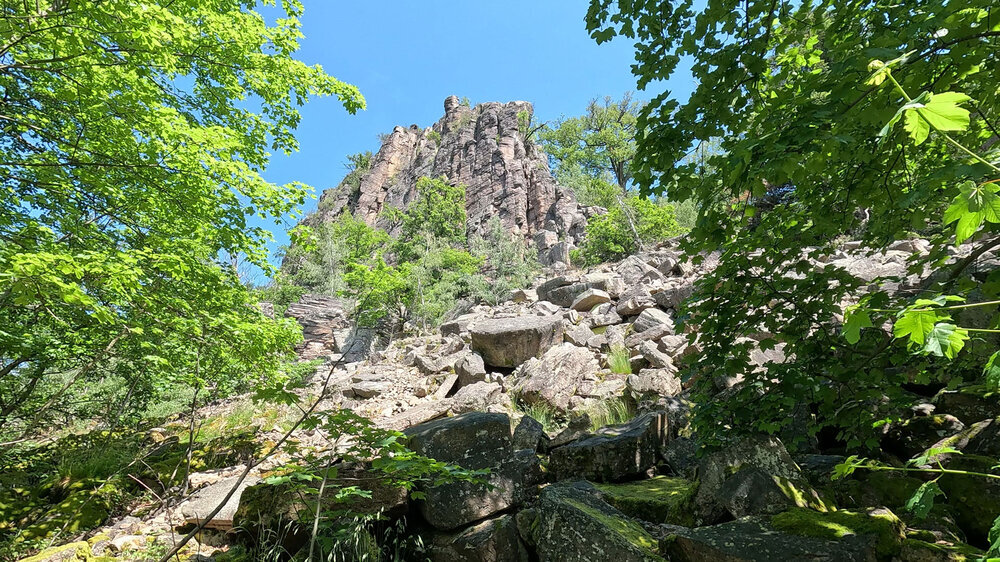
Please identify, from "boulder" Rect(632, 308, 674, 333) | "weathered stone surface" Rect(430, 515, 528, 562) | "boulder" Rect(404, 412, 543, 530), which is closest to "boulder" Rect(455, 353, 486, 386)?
"boulder" Rect(632, 308, 674, 333)

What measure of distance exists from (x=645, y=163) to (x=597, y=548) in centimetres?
256

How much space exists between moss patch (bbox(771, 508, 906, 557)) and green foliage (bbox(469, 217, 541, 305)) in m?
17.2

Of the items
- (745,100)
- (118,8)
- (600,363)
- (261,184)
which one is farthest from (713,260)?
(118,8)

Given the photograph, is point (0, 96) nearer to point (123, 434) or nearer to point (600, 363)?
point (123, 434)

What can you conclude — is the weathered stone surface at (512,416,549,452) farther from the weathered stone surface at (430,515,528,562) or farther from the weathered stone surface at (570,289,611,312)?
the weathered stone surface at (570,289,611,312)

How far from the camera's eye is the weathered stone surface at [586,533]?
2.55 m

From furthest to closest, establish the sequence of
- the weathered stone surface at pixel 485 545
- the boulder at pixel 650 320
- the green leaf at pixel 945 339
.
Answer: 1. the boulder at pixel 650 320
2. the weathered stone surface at pixel 485 545
3. the green leaf at pixel 945 339

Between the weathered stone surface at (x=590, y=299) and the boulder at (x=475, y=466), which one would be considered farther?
the weathered stone surface at (x=590, y=299)

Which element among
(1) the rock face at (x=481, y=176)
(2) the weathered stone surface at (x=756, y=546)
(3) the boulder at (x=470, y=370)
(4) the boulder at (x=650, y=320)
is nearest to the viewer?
(2) the weathered stone surface at (x=756, y=546)

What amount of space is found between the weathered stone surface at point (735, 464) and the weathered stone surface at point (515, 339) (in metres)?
6.54

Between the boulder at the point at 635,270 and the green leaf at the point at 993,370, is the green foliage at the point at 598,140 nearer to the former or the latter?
the boulder at the point at 635,270

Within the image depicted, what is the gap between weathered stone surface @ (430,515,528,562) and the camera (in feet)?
10.9

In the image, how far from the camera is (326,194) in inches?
2451

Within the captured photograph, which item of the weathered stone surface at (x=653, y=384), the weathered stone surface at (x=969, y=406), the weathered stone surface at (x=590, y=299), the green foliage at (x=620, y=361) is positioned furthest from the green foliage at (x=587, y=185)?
the weathered stone surface at (x=969, y=406)
